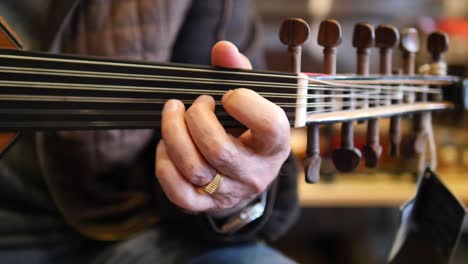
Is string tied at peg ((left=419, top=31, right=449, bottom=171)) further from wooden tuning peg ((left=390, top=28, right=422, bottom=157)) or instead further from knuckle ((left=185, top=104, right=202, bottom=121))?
knuckle ((left=185, top=104, right=202, bottom=121))

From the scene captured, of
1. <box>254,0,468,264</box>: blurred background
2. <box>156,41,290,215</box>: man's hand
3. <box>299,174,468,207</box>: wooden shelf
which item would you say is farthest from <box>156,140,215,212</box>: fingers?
<box>299,174,468,207</box>: wooden shelf

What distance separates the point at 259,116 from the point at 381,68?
23 centimetres

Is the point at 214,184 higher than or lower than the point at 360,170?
higher

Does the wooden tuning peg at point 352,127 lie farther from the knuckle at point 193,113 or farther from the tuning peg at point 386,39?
the knuckle at point 193,113

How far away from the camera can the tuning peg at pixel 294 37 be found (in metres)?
0.42

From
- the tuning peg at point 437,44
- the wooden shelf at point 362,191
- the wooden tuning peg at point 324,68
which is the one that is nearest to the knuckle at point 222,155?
the wooden tuning peg at point 324,68

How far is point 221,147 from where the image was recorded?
36 cm

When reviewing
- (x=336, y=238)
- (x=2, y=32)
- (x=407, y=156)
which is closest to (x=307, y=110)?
(x=407, y=156)

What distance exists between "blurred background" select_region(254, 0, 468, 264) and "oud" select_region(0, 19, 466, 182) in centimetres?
72

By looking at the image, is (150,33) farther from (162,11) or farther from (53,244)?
(53,244)

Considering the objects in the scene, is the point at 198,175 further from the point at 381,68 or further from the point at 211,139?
the point at 381,68

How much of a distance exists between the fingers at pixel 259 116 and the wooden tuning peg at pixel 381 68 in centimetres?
18

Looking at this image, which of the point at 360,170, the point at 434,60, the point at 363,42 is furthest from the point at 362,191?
the point at 363,42

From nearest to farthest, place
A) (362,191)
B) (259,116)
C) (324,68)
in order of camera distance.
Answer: (259,116), (324,68), (362,191)
